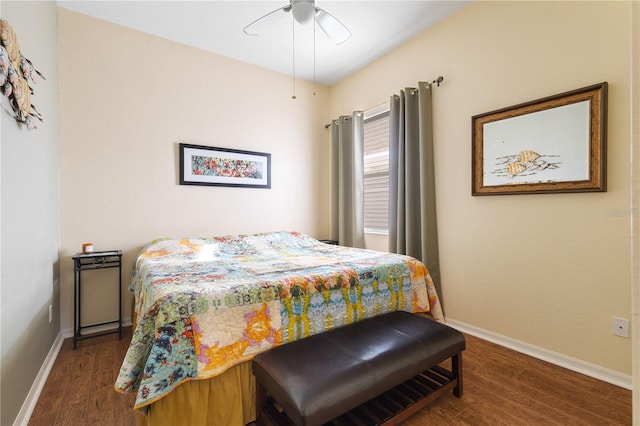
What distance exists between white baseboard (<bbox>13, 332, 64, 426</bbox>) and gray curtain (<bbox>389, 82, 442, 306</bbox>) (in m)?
2.90

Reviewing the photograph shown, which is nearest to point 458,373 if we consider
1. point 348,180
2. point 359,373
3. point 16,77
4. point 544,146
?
point 359,373

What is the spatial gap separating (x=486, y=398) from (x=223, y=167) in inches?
122

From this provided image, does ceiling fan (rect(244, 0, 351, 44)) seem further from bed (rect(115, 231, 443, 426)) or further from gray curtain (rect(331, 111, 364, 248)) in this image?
bed (rect(115, 231, 443, 426))

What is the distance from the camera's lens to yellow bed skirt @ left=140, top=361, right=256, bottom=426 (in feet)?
4.38

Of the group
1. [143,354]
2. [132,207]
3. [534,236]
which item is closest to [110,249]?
[132,207]

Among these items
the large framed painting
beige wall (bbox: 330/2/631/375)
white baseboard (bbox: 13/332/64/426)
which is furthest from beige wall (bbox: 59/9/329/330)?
the large framed painting

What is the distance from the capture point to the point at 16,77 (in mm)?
1493

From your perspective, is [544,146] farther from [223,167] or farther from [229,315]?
[223,167]

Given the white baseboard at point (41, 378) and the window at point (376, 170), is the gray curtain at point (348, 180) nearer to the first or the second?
the window at point (376, 170)

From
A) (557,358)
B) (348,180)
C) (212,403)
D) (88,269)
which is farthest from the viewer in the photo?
(348,180)

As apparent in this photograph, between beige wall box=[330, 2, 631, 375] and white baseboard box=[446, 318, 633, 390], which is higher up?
beige wall box=[330, 2, 631, 375]

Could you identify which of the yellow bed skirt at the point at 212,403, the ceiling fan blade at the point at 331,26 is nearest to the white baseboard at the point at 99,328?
the yellow bed skirt at the point at 212,403

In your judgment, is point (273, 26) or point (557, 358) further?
point (273, 26)

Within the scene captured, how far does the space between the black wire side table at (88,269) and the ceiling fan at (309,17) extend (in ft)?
7.24
